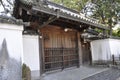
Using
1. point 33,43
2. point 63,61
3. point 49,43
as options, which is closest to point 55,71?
point 63,61

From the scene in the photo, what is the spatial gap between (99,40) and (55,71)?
5403 mm

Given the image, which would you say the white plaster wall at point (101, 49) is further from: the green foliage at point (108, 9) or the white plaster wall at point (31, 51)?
the white plaster wall at point (31, 51)

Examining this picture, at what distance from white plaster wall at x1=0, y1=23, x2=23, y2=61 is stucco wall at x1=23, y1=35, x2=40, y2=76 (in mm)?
2515

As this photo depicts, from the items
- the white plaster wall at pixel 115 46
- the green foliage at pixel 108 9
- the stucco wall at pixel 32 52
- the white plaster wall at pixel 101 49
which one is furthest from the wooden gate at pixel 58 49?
the green foliage at pixel 108 9

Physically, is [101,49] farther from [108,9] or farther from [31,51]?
[31,51]

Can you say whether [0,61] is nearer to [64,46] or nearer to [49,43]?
[49,43]

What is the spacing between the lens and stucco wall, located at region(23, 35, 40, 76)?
8.70m

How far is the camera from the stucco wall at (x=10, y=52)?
5.67 meters

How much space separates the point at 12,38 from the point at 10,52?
488 millimetres

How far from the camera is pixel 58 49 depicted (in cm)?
1073

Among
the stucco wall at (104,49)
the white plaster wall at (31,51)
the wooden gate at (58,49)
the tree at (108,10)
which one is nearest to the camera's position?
the white plaster wall at (31,51)

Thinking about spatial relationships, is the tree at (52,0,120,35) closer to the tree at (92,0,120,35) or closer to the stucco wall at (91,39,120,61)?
the tree at (92,0,120,35)

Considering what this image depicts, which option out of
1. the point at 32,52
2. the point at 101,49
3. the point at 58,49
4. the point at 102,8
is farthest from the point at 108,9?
the point at 32,52

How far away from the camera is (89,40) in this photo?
47.1 ft
